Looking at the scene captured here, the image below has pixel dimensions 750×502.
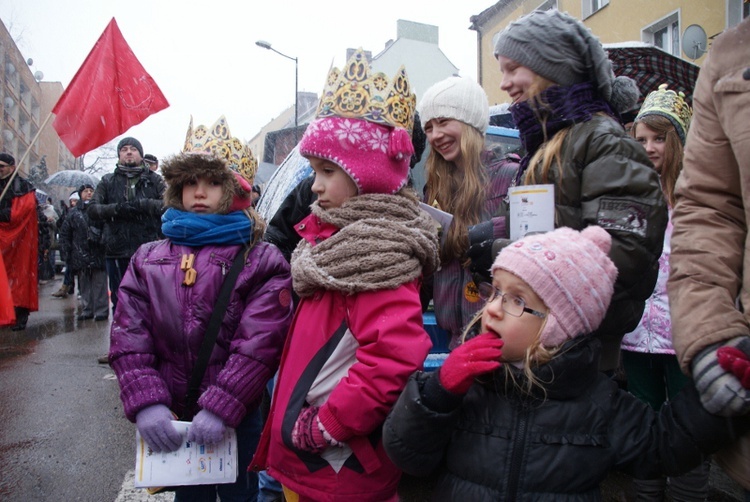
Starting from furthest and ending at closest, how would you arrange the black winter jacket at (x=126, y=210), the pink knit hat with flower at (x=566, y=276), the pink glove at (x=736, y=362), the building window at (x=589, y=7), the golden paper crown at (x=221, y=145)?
the building window at (x=589, y=7) < the black winter jacket at (x=126, y=210) < the golden paper crown at (x=221, y=145) < the pink knit hat with flower at (x=566, y=276) < the pink glove at (x=736, y=362)

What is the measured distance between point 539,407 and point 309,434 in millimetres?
745

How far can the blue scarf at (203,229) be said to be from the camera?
2.44 meters

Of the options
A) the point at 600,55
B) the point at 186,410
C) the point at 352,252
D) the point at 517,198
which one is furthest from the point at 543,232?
the point at 186,410

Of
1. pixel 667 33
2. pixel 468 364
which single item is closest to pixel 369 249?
pixel 468 364

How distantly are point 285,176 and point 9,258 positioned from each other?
461cm

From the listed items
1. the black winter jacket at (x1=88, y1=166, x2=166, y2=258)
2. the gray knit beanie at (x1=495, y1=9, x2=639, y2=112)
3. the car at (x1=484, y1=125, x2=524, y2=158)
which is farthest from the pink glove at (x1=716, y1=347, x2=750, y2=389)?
the black winter jacket at (x1=88, y1=166, x2=166, y2=258)

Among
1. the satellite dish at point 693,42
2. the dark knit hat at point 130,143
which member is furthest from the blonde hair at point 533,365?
the satellite dish at point 693,42

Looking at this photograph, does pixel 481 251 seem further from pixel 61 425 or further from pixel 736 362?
pixel 61 425

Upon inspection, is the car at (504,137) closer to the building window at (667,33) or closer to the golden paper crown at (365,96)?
the golden paper crown at (365,96)

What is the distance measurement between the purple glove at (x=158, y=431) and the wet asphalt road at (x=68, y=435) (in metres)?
1.36

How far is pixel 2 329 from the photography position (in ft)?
26.4

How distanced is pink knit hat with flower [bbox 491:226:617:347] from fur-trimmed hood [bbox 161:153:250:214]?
4.73 ft

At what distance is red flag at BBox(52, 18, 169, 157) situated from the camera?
15.7 feet

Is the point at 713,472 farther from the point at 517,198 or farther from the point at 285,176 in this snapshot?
the point at 285,176
